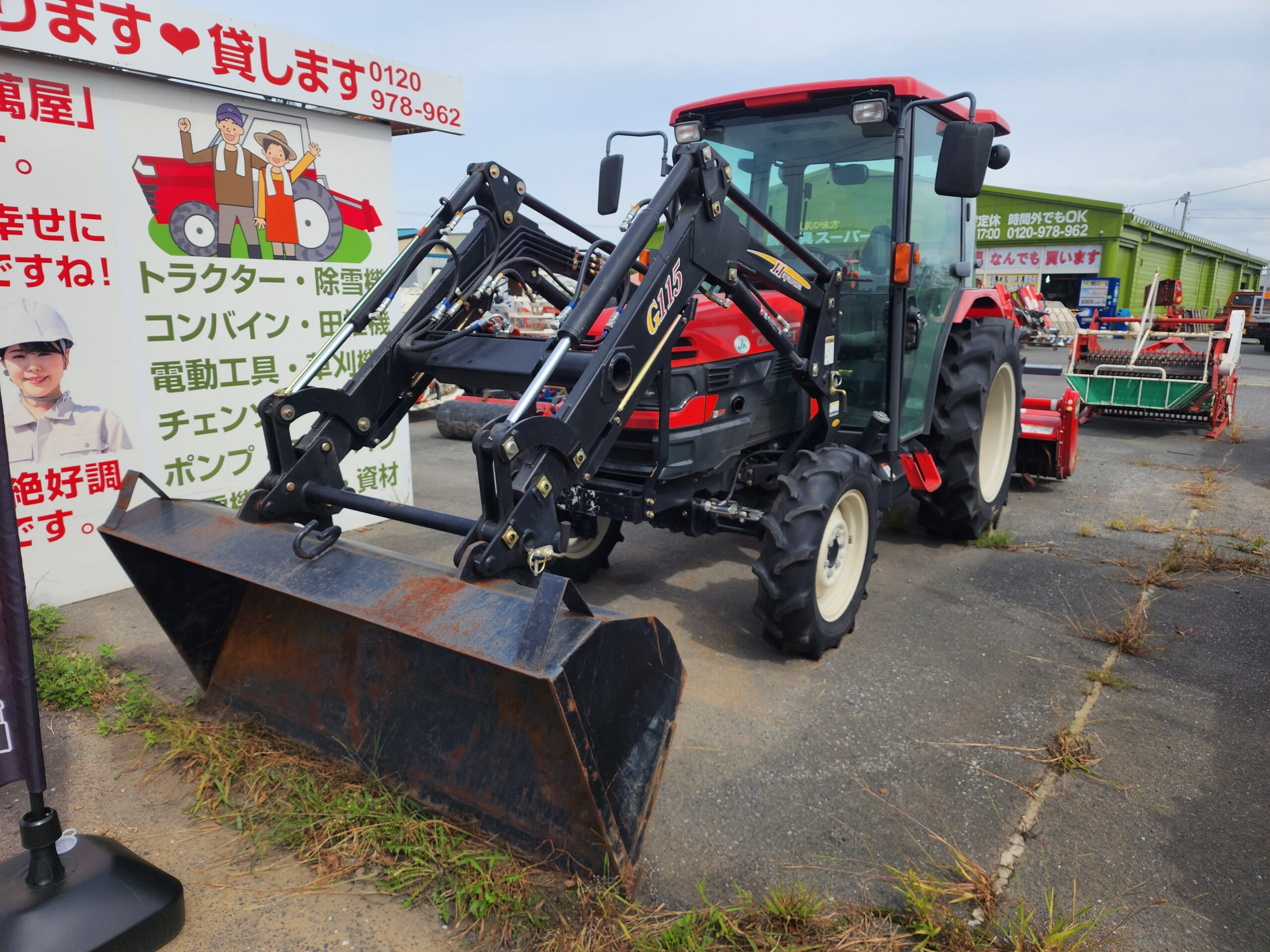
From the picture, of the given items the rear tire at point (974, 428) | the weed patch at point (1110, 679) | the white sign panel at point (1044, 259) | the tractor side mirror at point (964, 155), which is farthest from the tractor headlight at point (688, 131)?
the white sign panel at point (1044, 259)

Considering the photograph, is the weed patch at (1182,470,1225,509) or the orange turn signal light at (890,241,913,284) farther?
the weed patch at (1182,470,1225,509)

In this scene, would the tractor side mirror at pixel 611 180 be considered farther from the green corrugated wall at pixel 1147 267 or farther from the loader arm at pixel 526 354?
the green corrugated wall at pixel 1147 267

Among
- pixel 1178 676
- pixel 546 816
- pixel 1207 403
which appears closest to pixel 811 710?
pixel 546 816

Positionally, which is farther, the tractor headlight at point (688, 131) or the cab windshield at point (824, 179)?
the tractor headlight at point (688, 131)

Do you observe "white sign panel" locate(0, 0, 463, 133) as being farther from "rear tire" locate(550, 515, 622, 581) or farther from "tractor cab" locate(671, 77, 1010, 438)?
"rear tire" locate(550, 515, 622, 581)

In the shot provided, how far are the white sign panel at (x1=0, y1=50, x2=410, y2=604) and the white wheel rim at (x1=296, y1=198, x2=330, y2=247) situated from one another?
0.01 m

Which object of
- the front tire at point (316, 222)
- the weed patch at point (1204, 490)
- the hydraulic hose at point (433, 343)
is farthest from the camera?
the weed patch at point (1204, 490)

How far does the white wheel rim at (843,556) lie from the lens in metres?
3.71

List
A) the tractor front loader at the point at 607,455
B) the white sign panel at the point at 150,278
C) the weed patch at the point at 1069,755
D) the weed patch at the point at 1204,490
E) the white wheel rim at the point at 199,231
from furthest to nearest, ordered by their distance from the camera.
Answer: the weed patch at the point at 1204,490 → the white wheel rim at the point at 199,231 → the white sign panel at the point at 150,278 → the weed patch at the point at 1069,755 → the tractor front loader at the point at 607,455

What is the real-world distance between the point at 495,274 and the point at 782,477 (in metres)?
1.46

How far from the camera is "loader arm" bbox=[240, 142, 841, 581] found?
244 centimetres

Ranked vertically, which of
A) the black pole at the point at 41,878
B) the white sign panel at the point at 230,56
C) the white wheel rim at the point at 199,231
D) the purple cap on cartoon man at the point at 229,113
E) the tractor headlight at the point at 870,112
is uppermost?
the white sign panel at the point at 230,56

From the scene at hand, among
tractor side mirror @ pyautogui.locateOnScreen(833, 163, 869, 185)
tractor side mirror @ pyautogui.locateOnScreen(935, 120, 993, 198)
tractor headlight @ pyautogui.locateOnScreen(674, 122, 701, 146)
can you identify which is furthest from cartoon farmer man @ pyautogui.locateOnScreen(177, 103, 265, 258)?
tractor side mirror @ pyautogui.locateOnScreen(935, 120, 993, 198)

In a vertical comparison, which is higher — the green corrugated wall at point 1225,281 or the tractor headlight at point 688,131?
the green corrugated wall at point 1225,281
